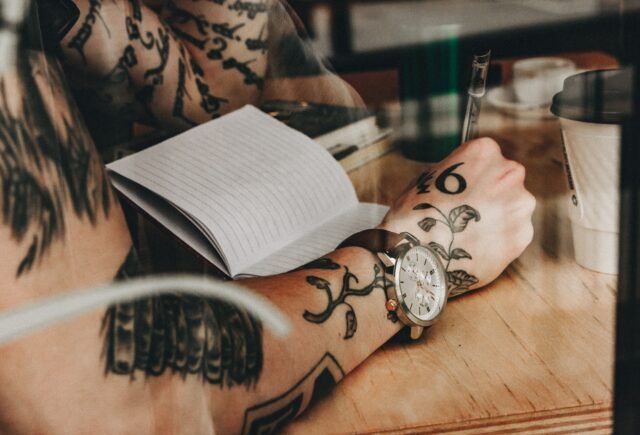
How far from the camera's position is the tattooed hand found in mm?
828

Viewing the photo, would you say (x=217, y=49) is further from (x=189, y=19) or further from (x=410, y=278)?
(x=410, y=278)

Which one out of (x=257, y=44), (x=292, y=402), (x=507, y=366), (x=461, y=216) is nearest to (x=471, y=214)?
(x=461, y=216)

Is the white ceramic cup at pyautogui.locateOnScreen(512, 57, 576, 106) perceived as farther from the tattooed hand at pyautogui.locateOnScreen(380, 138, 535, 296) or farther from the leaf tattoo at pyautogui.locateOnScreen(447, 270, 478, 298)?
the leaf tattoo at pyautogui.locateOnScreen(447, 270, 478, 298)

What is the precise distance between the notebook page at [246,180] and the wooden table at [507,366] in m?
0.22

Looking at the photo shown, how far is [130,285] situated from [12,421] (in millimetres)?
129

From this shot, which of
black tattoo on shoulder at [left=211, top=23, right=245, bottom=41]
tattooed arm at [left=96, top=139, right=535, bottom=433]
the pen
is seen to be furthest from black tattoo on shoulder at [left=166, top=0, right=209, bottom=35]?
tattooed arm at [left=96, top=139, right=535, bottom=433]

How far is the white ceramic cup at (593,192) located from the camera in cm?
75

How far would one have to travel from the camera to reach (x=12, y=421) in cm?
52

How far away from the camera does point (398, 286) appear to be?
0.76 m

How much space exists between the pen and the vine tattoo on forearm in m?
0.19

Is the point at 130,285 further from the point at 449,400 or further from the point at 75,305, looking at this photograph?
the point at 449,400

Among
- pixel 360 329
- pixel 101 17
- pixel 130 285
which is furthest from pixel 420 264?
pixel 101 17

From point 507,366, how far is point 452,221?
0.23 m

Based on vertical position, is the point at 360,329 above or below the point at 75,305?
below
